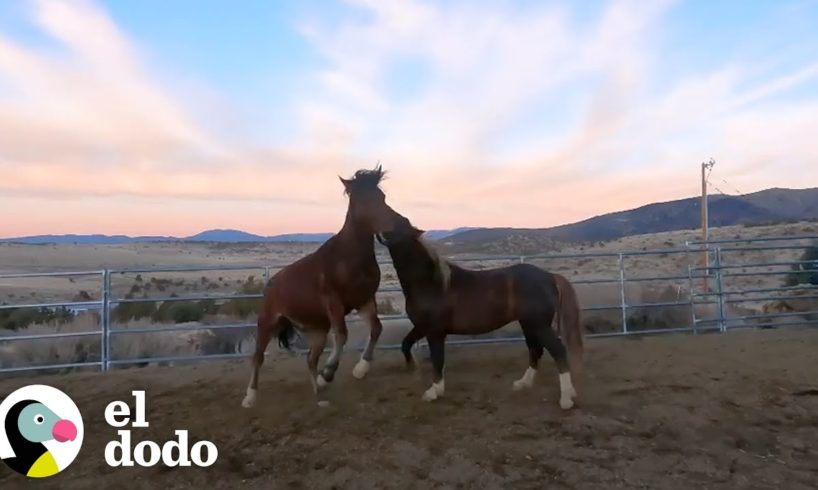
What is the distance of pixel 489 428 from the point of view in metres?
4.85

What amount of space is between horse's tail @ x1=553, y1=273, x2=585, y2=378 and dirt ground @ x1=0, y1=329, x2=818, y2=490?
0.31 meters

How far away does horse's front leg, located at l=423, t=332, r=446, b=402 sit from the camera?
214 inches

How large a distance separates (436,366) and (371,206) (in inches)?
57.8

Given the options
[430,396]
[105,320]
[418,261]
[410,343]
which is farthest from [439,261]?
[105,320]

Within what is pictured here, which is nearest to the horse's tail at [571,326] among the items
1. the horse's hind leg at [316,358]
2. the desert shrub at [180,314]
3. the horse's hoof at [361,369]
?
the horse's hoof at [361,369]

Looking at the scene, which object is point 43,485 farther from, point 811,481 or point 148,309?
point 148,309

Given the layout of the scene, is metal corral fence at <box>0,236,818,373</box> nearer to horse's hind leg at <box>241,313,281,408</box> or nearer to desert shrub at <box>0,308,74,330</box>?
desert shrub at <box>0,308,74,330</box>

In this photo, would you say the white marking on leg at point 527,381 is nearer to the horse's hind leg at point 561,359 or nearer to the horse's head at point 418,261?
the horse's hind leg at point 561,359

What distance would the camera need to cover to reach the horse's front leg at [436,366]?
5434 millimetres

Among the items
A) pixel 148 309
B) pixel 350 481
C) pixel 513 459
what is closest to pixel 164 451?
pixel 350 481

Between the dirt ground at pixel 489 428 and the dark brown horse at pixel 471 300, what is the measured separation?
1.73 feet

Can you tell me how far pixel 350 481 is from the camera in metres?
4.12

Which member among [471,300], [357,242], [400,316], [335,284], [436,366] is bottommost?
[436,366]

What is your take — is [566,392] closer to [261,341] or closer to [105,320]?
[261,341]
